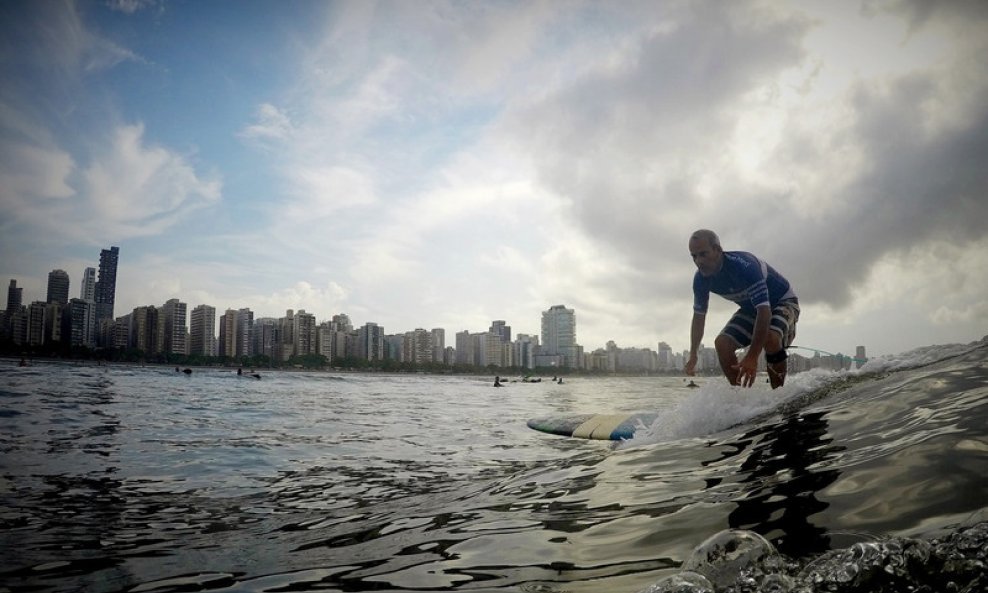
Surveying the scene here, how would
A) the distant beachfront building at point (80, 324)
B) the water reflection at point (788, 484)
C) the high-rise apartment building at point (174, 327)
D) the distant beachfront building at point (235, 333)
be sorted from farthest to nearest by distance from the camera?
1. the distant beachfront building at point (235, 333)
2. the high-rise apartment building at point (174, 327)
3. the distant beachfront building at point (80, 324)
4. the water reflection at point (788, 484)

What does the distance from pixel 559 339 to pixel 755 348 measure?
14757cm

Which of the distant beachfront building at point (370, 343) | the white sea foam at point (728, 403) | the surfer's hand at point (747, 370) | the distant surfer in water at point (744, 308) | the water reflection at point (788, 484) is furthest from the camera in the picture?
the distant beachfront building at point (370, 343)

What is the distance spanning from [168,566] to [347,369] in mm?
133936

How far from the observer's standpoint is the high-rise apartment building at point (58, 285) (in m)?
124

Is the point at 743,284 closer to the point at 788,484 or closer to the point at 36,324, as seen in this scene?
the point at 788,484

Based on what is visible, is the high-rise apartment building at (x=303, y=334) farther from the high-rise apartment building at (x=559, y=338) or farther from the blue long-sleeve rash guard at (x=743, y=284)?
the blue long-sleeve rash guard at (x=743, y=284)

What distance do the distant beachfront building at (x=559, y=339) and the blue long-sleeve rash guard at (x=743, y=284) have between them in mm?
143578

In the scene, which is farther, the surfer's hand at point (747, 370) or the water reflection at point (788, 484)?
the surfer's hand at point (747, 370)

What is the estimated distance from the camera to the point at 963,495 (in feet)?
6.79

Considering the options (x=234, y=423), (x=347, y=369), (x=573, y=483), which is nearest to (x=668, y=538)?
(x=573, y=483)

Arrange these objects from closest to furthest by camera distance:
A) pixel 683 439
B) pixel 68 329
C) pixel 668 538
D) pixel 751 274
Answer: pixel 668 538 < pixel 683 439 < pixel 751 274 < pixel 68 329

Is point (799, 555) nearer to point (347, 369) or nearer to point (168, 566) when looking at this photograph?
point (168, 566)

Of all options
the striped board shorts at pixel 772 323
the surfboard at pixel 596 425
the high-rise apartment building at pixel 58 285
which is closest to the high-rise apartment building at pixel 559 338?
the high-rise apartment building at pixel 58 285

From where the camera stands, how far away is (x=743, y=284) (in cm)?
648
